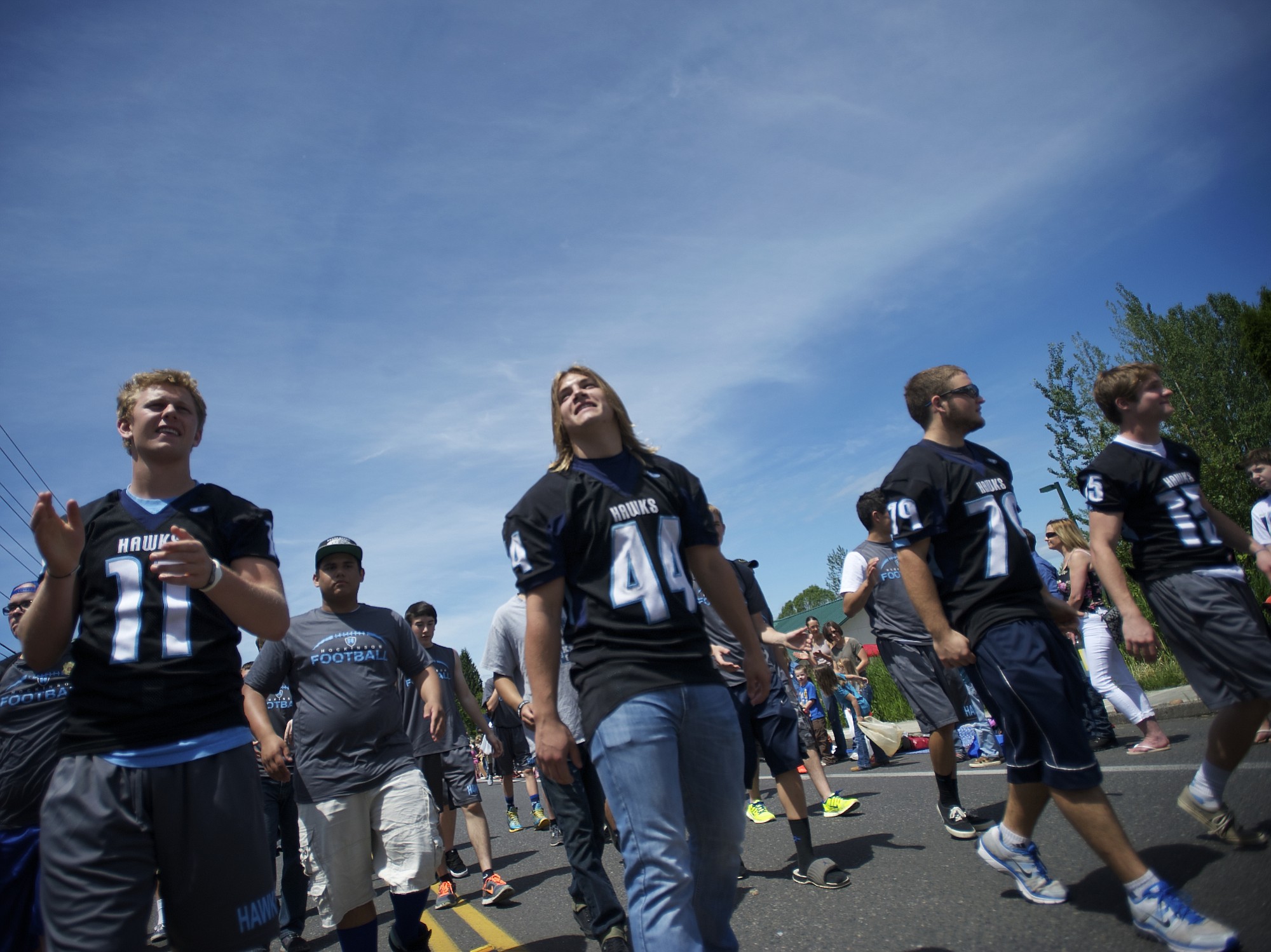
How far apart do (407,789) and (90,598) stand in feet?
7.25

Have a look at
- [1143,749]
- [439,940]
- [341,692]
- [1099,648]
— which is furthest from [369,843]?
[1099,648]

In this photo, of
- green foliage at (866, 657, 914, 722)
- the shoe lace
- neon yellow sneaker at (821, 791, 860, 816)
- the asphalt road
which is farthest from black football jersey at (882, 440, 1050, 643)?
green foliage at (866, 657, 914, 722)

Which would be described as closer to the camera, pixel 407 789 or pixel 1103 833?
pixel 1103 833

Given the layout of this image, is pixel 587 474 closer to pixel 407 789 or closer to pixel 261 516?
pixel 261 516

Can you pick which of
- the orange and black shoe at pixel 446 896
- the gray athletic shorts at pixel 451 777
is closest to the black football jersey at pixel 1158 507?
the gray athletic shorts at pixel 451 777

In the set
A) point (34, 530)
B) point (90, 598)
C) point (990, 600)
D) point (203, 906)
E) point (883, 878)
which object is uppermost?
point (34, 530)

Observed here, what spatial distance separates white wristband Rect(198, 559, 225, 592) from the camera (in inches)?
100.0

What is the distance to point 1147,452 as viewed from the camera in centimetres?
431

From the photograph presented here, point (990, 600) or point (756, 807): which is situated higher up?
point (990, 600)

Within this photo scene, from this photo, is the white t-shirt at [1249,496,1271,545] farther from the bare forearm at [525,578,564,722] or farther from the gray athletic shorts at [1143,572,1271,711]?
the bare forearm at [525,578,564,722]

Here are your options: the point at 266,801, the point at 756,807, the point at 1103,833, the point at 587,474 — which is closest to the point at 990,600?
the point at 1103,833

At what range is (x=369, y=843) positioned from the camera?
4379 mm

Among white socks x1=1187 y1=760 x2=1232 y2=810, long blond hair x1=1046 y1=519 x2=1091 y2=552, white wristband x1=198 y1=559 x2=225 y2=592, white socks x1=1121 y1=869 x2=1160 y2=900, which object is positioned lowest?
white socks x1=1121 y1=869 x2=1160 y2=900

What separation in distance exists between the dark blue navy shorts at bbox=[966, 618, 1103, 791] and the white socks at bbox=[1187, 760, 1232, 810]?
90 cm
